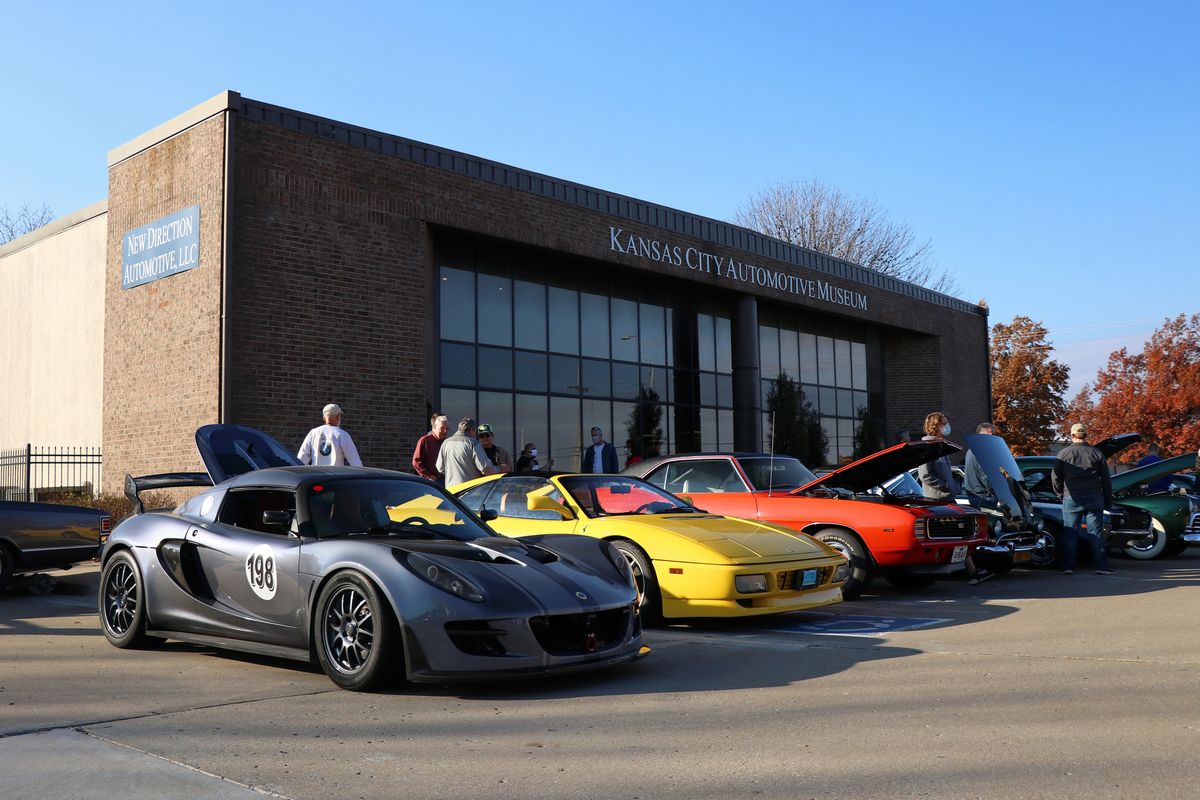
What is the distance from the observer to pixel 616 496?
9289 mm

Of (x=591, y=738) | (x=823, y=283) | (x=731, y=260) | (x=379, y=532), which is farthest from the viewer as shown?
(x=823, y=283)

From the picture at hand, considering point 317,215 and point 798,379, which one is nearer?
point 317,215

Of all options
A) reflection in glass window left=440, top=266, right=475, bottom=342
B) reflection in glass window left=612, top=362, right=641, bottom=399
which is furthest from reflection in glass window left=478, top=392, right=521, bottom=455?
reflection in glass window left=612, top=362, right=641, bottom=399

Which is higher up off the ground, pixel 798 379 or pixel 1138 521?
pixel 798 379

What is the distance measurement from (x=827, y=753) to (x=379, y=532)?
307cm

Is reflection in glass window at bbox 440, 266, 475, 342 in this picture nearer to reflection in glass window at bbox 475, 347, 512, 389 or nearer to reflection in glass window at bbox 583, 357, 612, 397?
reflection in glass window at bbox 475, 347, 512, 389

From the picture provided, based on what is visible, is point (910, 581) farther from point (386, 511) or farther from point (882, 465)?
point (386, 511)

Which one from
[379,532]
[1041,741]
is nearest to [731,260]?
[379,532]

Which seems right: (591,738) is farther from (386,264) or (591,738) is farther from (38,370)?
(38,370)

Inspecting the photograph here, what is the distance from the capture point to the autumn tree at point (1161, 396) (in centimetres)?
3988

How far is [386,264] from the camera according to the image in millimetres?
16797

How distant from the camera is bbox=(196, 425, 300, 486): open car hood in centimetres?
877

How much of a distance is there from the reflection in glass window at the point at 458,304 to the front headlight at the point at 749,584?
468 inches

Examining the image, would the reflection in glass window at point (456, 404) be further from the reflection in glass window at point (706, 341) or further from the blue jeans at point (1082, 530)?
the blue jeans at point (1082, 530)
